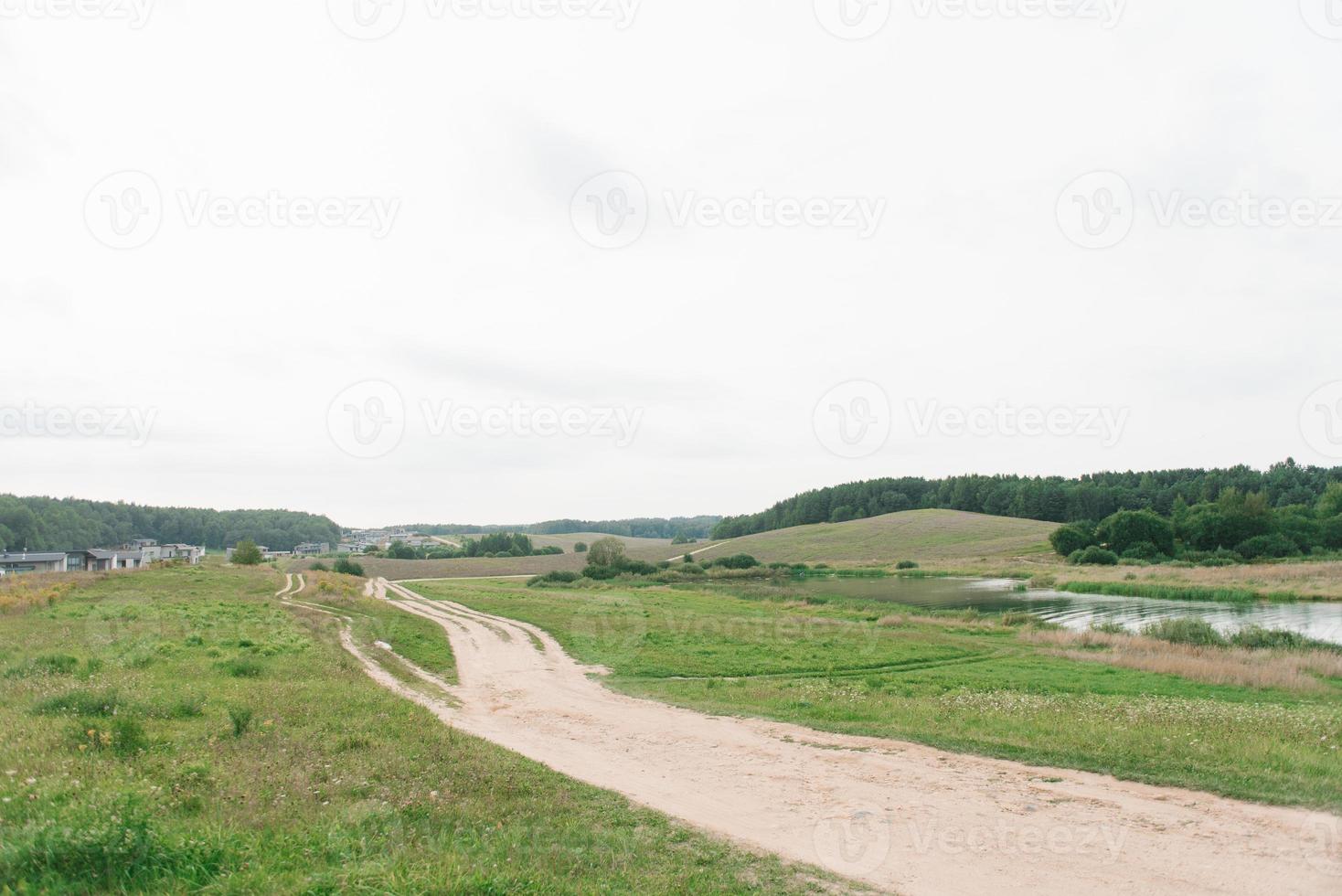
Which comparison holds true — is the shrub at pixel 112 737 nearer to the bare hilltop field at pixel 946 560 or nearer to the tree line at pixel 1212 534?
the bare hilltop field at pixel 946 560

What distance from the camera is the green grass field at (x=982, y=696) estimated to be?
43.5 ft

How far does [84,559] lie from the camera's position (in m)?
111

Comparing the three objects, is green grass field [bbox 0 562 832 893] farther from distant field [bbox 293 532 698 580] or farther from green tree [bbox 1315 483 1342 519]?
green tree [bbox 1315 483 1342 519]

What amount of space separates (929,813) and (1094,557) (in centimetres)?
9748

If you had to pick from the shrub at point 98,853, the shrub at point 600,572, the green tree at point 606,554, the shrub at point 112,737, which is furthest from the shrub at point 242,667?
the green tree at point 606,554

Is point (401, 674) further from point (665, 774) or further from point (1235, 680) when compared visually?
point (1235, 680)

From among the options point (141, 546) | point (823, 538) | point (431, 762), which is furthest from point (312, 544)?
point (431, 762)

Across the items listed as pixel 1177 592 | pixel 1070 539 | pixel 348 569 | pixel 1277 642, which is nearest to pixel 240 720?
pixel 1277 642

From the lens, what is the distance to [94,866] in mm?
6309

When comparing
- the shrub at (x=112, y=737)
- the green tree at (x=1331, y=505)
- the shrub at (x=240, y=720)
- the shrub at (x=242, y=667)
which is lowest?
the shrub at (x=242, y=667)

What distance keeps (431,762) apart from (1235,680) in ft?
83.9

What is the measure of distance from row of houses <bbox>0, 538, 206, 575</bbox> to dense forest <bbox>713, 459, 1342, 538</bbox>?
137 m

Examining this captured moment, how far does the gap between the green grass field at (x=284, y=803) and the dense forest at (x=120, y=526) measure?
13531cm

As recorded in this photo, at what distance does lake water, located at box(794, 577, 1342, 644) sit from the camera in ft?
143
